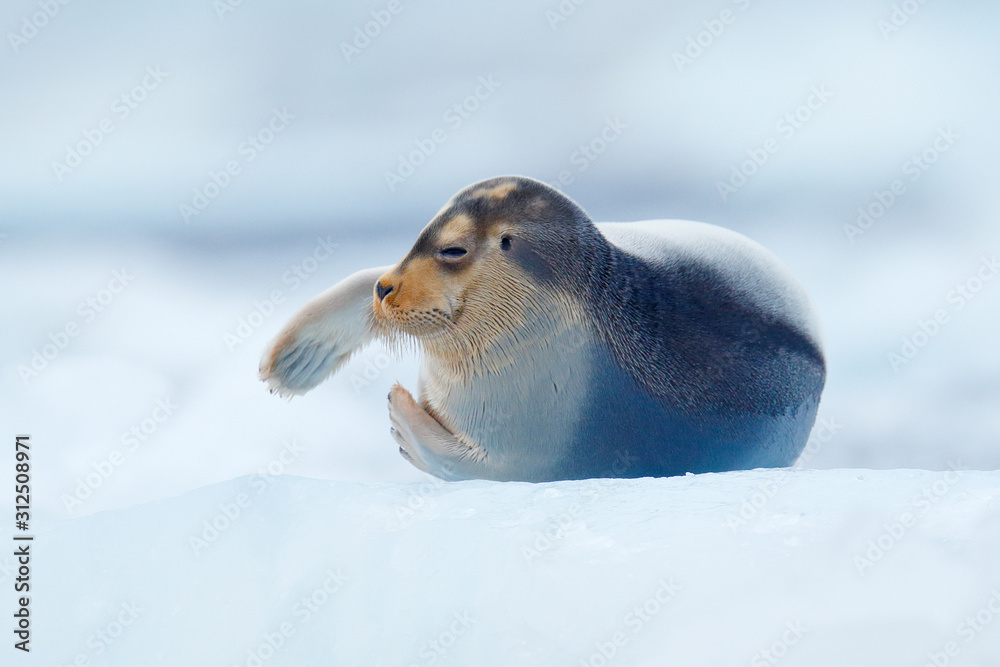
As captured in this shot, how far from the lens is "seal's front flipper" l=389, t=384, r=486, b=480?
297 cm

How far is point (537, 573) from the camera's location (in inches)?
75.1

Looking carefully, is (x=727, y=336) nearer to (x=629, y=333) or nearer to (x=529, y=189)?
(x=629, y=333)

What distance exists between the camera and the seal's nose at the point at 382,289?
287 cm

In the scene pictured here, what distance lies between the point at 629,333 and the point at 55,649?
1.84m

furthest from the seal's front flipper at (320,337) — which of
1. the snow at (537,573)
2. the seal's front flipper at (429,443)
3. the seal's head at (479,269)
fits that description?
the snow at (537,573)

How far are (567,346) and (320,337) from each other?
3.66ft

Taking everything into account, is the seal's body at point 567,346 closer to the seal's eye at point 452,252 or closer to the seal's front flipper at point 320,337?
the seal's eye at point 452,252

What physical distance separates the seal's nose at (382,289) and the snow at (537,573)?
0.65m

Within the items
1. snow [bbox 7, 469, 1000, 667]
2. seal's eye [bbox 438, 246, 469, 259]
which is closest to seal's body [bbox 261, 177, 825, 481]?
seal's eye [bbox 438, 246, 469, 259]

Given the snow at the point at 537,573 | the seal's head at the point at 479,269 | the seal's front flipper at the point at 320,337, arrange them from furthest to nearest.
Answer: the seal's front flipper at the point at 320,337
the seal's head at the point at 479,269
the snow at the point at 537,573

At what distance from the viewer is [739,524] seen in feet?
6.49

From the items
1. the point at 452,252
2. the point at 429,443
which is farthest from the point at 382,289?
the point at 429,443

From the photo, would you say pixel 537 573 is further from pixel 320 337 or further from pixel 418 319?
pixel 320 337

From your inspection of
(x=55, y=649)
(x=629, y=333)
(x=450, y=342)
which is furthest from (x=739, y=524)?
(x=55, y=649)
